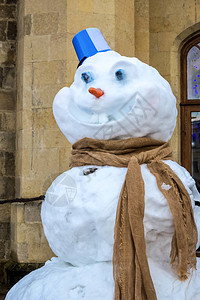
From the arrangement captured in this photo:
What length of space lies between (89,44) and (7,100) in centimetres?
267

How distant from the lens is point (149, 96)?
2.13m

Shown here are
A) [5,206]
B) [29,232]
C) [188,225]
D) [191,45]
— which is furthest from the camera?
[191,45]

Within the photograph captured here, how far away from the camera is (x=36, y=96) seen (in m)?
4.48

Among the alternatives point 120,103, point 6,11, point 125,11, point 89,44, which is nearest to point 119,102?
point 120,103

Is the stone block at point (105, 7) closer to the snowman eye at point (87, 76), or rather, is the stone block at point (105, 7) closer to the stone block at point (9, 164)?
the stone block at point (9, 164)

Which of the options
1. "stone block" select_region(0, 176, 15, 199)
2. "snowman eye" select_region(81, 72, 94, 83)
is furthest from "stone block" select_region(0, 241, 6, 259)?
"snowman eye" select_region(81, 72, 94, 83)

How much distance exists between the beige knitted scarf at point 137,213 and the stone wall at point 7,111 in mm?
2789

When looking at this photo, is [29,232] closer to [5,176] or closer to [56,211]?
[5,176]

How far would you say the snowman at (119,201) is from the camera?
6.41 ft

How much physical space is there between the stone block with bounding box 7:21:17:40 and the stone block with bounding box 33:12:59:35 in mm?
544

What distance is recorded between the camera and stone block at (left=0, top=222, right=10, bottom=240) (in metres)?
4.82

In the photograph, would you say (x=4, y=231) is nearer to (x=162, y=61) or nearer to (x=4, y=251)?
(x=4, y=251)

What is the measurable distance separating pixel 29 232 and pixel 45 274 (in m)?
2.32

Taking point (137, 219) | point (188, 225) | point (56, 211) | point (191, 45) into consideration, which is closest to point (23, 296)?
point (56, 211)
